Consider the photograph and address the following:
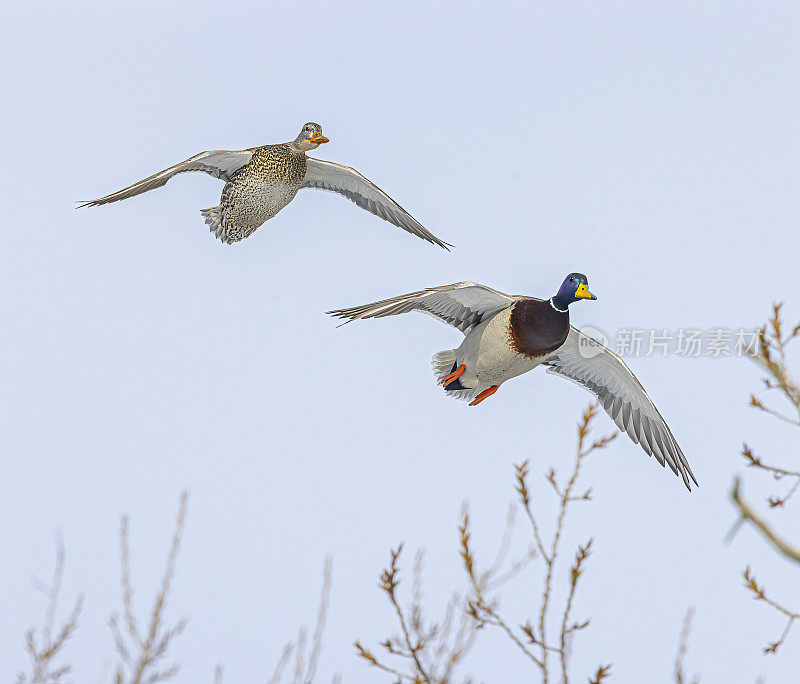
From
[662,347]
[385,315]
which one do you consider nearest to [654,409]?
[662,347]

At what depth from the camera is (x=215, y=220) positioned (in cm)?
1038

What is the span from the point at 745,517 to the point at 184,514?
22.3 feet

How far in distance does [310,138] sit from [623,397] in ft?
13.6

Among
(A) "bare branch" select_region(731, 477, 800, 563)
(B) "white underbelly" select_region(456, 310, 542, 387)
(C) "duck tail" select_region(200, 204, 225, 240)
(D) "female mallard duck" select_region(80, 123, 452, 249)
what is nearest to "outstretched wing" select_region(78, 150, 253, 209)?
(D) "female mallard duck" select_region(80, 123, 452, 249)

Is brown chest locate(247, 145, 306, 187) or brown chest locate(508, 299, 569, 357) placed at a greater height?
brown chest locate(247, 145, 306, 187)

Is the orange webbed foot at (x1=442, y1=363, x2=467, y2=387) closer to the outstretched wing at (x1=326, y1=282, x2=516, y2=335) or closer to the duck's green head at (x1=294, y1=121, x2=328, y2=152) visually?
the outstretched wing at (x1=326, y1=282, x2=516, y2=335)

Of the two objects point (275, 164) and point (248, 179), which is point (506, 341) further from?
point (248, 179)

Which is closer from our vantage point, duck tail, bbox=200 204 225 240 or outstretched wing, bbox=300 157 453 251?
duck tail, bbox=200 204 225 240

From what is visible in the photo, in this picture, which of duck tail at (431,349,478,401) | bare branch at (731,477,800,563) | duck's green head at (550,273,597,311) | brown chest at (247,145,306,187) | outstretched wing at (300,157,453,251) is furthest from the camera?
outstretched wing at (300,157,453,251)

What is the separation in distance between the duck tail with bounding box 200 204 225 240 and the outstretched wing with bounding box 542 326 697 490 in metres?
3.70

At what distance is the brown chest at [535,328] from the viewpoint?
322 inches

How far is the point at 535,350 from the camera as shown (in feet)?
27.1

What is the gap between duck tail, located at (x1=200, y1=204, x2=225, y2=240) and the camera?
10.3 metres

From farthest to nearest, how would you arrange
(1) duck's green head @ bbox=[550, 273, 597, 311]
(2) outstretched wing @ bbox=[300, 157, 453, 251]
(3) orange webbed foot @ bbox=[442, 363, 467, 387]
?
(2) outstretched wing @ bbox=[300, 157, 453, 251] < (3) orange webbed foot @ bbox=[442, 363, 467, 387] < (1) duck's green head @ bbox=[550, 273, 597, 311]
